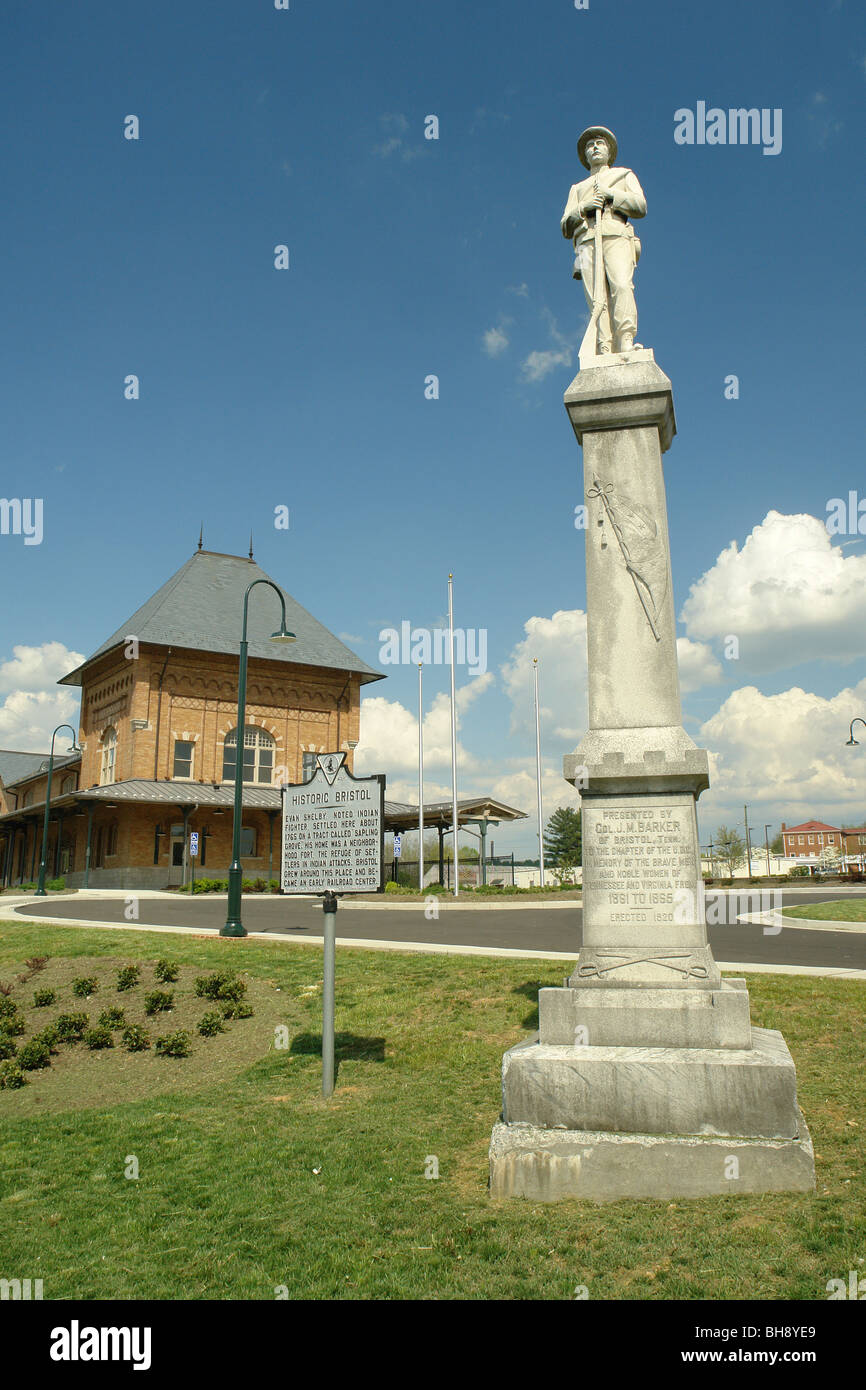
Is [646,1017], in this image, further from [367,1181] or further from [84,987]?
[84,987]

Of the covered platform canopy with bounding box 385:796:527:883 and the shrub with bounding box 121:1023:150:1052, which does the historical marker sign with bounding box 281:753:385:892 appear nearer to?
the shrub with bounding box 121:1023:150:1052

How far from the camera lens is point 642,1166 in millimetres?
5105

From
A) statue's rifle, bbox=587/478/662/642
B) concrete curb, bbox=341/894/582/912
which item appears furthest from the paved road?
statue's rifle, bbox=587/478/662/642

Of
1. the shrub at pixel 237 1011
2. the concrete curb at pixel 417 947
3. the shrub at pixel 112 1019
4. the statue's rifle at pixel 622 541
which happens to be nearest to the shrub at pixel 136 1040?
the shrub at pixel 112 1019

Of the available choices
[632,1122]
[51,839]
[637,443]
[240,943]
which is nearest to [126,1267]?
[632,1122]

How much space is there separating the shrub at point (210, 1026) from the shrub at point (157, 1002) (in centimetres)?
104

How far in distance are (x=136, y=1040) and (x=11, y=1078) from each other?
1.27 meters

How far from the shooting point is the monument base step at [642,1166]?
500 cm

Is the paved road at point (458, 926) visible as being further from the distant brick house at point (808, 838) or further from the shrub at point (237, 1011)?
the distant brick house at point (808, 838)

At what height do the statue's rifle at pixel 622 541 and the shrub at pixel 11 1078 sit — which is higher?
the statue's rifle at pixel 622 541

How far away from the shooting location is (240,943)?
1531cm

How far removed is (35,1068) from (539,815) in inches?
1085

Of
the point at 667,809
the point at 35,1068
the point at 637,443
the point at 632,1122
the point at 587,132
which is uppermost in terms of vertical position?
the point at 587,132
